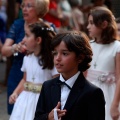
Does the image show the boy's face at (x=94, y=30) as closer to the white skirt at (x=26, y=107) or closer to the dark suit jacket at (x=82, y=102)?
the white skirt at (x=26, y=107)

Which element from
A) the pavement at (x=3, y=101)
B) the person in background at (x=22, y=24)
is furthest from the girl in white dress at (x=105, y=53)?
the pavement at (x=3, y=101)

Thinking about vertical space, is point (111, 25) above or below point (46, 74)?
above

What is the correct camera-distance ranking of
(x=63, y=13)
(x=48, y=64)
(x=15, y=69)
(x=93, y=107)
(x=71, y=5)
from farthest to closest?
(x=71, y=5)
(x=63, y=13)
(x=15, y=69)
(x=48, y=64)
(x=93, y=107)

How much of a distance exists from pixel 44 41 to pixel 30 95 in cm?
59

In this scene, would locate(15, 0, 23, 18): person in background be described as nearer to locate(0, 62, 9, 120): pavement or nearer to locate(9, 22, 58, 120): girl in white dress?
locate(0, 62, 9, 120): pavement

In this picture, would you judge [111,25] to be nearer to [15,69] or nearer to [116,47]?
[116,47]

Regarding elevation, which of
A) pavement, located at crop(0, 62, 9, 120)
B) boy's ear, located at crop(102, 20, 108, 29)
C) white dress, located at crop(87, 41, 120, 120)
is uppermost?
boy's ear, located at crop(102, 20, 108, 29)

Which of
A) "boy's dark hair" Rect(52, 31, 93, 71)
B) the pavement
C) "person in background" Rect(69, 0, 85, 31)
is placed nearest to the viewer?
"boy's dark hair" Rect(52, 31, 93, 71)

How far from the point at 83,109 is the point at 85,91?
125 millimetres

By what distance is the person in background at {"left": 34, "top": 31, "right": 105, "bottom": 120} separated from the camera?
10.6 ft

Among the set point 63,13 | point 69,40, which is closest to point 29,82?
point 69,40

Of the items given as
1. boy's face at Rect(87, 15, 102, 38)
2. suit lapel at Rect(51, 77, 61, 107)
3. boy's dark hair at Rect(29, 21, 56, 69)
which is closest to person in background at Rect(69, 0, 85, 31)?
boy's face at Rect(87, 15, 102, 38)

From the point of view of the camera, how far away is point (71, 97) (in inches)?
129

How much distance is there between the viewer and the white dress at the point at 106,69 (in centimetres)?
491
